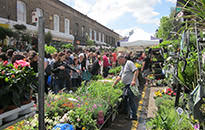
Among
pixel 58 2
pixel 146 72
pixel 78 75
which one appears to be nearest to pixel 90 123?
pixel 78 75

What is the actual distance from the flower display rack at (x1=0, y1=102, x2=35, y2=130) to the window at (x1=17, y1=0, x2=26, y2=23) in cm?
1653

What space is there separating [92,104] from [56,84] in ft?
9.90

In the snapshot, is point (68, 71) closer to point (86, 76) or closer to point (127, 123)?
point (86, 76)

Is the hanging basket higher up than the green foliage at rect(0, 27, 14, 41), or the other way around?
the green foliage at rect(0, 27, 14, 41)

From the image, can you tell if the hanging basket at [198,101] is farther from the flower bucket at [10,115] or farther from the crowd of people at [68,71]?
the crowd of people at [68,71]

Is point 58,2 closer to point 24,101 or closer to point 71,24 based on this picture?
point 71,24

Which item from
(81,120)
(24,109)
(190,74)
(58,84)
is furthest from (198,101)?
(58,84)

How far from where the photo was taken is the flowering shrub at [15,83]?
1.55 metres

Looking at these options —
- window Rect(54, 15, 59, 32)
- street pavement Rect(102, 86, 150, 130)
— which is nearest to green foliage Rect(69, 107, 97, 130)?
street pavement Rect(102, 86, 150, 130)

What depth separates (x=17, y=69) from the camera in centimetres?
181

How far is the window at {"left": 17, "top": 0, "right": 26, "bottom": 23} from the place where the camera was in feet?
53.4

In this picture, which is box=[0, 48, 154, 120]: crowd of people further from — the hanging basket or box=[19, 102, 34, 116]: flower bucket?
box=[19, 102, 34, 116]: flower bucket

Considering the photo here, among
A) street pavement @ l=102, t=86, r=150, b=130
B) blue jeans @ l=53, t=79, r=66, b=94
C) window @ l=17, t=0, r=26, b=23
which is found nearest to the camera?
street pavement @ l=102, t=86, r=150, b=130

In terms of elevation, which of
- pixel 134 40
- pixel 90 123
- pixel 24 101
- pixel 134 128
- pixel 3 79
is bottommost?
pixel 134 128
